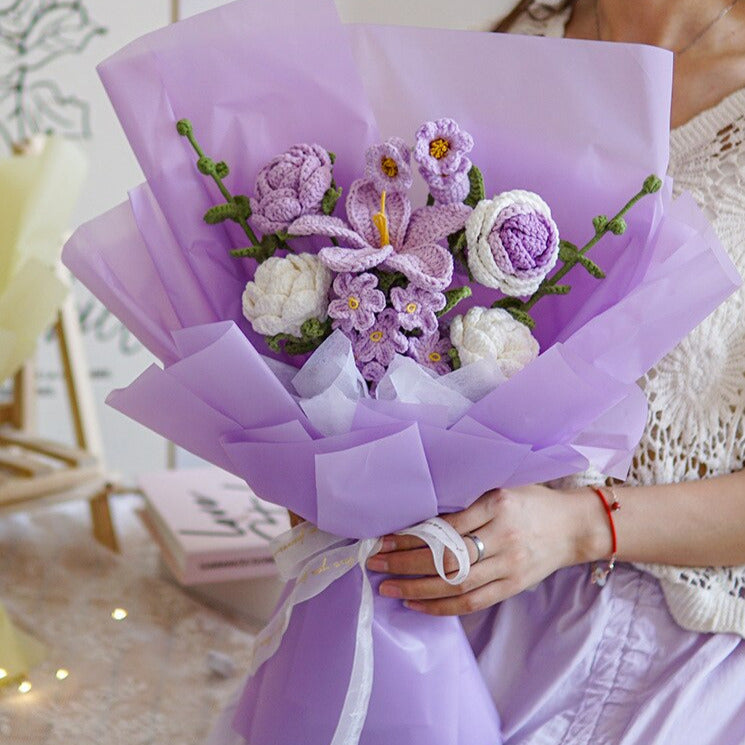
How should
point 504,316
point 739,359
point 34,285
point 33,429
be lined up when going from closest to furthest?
point 504,316
point 739,359
point 34,285
point 33,429

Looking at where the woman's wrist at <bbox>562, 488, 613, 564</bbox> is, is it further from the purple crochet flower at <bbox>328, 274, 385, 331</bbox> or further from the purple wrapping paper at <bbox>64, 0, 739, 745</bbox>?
the purple crochet flower at <bbox>328, 274, 385, 331</bbox>

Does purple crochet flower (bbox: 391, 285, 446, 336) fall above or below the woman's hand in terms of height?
above

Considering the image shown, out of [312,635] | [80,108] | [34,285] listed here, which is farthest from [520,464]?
[80,108]

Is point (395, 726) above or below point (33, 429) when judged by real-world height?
above

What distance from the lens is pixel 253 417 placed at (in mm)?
790

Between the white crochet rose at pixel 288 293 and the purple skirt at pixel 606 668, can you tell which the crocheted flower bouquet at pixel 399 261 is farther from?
the purple skirt at pixel 606 668

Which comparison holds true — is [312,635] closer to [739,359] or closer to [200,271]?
[200,271]

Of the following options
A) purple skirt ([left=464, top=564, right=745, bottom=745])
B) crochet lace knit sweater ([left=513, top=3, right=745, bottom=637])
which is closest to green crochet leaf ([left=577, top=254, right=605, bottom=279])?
crochet lace knit sweater ([left=513, top=3, right=745, bottom=637])

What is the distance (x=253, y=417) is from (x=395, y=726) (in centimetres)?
28

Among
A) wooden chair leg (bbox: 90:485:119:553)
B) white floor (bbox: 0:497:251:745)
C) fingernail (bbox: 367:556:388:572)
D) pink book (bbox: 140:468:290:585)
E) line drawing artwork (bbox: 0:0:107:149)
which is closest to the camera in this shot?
fingernail (bbox: 367:556:388:572)

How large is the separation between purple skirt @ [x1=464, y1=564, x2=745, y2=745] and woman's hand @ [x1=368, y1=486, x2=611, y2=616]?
0.08 m

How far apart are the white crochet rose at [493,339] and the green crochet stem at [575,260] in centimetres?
3

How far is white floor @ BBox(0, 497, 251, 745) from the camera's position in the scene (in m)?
1.42

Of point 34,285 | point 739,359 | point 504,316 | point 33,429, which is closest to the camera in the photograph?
point 504,316
